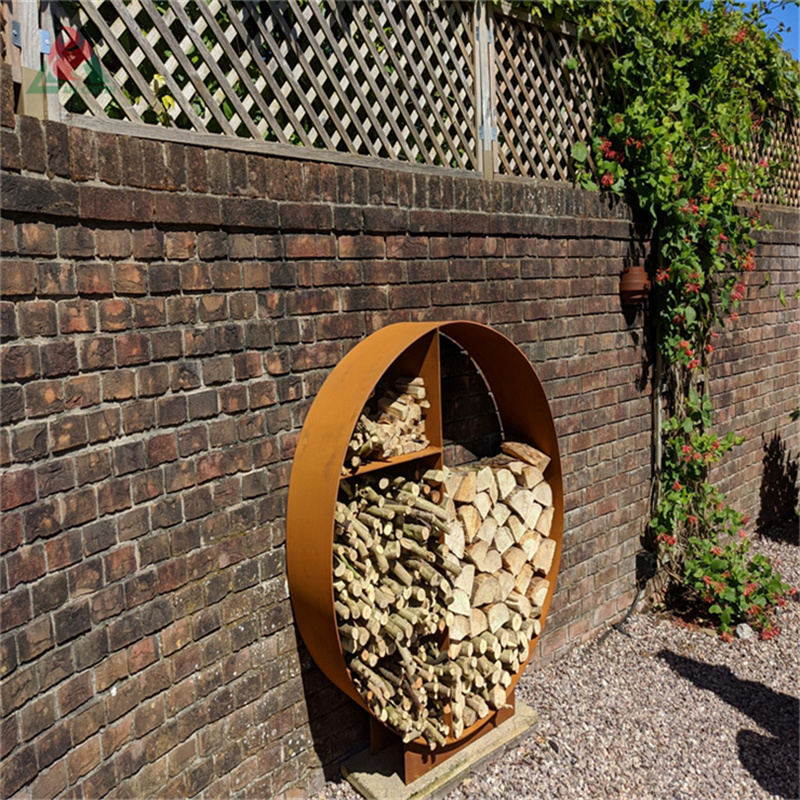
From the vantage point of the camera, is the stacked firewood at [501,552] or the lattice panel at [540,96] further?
the lattice panel at [540,96]

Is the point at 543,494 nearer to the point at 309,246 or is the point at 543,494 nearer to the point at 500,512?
the point at 500,512

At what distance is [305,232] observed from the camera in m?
2.76

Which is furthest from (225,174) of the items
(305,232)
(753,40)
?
(753,40)

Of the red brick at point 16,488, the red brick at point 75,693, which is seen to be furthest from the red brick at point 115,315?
the red brick at point 75,693

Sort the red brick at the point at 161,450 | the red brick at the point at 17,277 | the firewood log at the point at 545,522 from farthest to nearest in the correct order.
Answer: the firewood log at the point at 545,522 → the red brick at the point at 161,450 → the red brick at the point at 17,277

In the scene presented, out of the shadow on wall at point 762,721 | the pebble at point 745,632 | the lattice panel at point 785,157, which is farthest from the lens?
the lattice panel at point 785,157

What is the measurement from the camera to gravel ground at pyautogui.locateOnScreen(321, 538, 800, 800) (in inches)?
123

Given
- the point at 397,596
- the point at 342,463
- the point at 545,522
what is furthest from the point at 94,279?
the point at 545,522

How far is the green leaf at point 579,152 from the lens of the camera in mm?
4074

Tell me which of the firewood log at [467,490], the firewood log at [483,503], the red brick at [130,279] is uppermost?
the red brick at [130,279]

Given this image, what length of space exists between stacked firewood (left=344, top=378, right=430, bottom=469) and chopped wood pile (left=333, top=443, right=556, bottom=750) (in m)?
0.14

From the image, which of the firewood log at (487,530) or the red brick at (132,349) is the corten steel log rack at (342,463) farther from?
the red brick at (132,349)

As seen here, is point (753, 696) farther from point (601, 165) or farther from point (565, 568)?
point (601, 165)

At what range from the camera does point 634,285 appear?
4.21m
